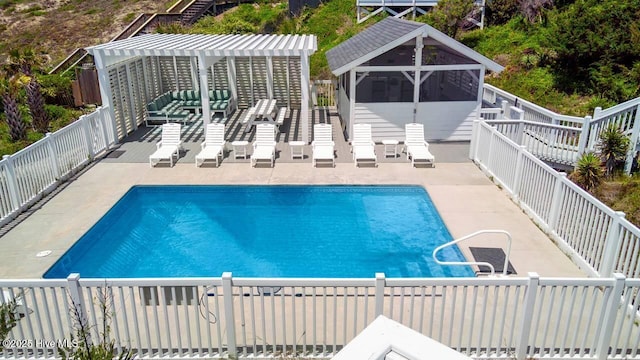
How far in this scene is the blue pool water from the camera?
7.95m

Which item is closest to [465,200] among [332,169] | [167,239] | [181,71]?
[332,169]

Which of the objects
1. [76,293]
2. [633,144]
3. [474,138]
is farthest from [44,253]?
[633,144]

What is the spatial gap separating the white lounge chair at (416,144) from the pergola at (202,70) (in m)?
2.75

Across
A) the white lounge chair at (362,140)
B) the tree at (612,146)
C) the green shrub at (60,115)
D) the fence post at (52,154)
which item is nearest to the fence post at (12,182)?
the fence post at (52,154)

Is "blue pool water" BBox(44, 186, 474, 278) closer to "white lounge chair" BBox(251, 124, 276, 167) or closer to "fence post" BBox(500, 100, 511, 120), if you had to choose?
"white lounge chair" BBox(251, 124, 276, 167)

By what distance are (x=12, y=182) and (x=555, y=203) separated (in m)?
9.42

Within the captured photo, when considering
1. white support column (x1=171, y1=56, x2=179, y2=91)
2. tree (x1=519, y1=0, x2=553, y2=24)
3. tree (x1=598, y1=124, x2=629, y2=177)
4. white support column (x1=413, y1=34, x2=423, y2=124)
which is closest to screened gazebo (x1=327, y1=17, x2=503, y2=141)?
white support column (x1=413, y1=34, x2=423, y2=124)

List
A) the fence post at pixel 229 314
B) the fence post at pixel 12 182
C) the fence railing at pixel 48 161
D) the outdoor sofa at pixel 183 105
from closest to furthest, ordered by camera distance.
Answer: the fence post at pixel 229 314, the fence post at pixel 12 182, the fence railing at pixel 48 161, the outdoor sofa at pixel 183 105

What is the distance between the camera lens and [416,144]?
12531 millimetres

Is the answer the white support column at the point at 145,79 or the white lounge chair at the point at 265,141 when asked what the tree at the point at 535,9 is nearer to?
the white lounge chair at the point at 265,141

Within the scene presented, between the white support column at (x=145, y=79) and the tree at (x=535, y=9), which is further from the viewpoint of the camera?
the tree at (x=535, y=9)

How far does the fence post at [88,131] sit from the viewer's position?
11.8 meters

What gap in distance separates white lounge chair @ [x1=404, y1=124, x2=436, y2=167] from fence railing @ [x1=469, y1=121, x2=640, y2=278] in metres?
1.57

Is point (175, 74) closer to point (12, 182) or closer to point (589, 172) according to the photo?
point (12, 182)
